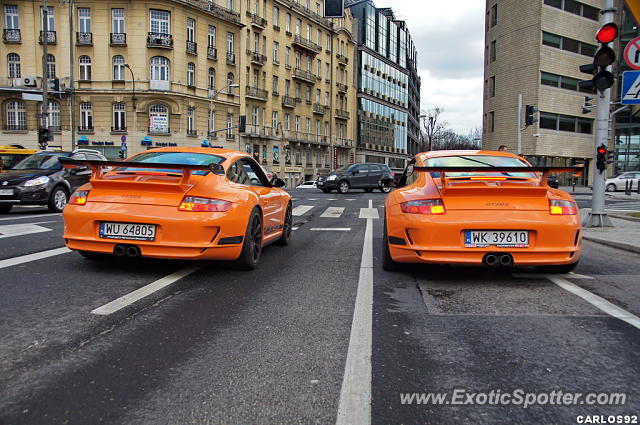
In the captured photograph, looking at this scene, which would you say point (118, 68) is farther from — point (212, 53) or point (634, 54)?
point (634, 54)

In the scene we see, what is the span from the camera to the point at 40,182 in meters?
11.9

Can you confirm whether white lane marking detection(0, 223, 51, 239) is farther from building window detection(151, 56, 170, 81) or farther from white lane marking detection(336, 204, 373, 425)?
building window detection(151, 56, 170, 81)

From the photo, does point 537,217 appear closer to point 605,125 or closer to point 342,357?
point 342,357

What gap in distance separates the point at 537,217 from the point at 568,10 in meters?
48.9

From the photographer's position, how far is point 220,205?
5020 millimetres

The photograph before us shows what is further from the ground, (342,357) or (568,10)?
(568,10)

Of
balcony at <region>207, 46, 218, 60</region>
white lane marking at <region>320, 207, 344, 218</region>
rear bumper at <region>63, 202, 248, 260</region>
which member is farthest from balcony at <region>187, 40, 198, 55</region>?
rear bumper at <region>63, 202, 248, 260</region>

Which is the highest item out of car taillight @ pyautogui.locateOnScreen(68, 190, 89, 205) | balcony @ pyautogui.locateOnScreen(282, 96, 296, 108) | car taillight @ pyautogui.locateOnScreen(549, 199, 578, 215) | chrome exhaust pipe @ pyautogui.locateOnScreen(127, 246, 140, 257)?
balcony @ pyautogui.locateOnScreen(282, 96, 296, 108)

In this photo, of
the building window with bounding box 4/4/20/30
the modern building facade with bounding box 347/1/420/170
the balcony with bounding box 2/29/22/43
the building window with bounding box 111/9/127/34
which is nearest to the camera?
the balcony with bounding box 2/29/22/43

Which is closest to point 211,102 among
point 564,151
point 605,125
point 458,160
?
point 564,151

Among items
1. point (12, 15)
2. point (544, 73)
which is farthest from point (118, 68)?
point (544, 73)

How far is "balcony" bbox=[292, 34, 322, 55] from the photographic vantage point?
184 ft

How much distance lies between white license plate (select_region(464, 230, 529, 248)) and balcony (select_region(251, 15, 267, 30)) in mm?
48763

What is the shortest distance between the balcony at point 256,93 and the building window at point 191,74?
21.4ft
